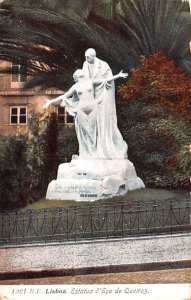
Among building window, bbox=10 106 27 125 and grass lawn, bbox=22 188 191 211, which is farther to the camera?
building window, bbox=10 106 27 125

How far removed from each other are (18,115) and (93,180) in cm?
81

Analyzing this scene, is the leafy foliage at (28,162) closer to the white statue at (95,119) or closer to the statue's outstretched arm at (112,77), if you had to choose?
the white statue at (95,119)

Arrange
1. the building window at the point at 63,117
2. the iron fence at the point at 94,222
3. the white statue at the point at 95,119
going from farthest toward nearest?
the building window at the point at 63,117
the white statue at the point at 95,119
the iron fence at the point at 94,222

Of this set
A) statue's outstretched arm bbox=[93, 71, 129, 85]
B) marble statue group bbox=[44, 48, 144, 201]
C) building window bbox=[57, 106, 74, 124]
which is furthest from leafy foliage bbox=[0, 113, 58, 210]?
statue's outstretched arm bbox=[93, 71, 129, 85]

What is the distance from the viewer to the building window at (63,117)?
5.55 metres

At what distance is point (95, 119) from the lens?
18.0ft

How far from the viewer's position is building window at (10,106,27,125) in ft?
18.2

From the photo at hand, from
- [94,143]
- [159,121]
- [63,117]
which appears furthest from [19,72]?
[159,121]

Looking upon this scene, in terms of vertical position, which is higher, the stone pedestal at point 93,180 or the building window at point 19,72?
the building window at point 19,72

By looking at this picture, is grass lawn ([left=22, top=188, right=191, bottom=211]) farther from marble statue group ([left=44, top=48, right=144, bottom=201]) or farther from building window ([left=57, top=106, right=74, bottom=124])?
building window ([left=57, top=106, right=74, bottom=124])

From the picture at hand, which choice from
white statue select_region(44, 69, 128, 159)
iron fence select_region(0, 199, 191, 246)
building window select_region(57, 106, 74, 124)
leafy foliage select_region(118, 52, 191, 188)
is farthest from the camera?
building window select_region(57, 106, 74, 124)

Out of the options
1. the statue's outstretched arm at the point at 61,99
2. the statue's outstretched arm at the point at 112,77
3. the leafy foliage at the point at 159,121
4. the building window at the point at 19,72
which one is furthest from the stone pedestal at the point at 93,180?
the building window at the point at 19,72

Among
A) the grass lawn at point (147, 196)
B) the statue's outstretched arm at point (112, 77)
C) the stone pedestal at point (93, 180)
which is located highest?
the statue's outstretched arm at point (112, 77)

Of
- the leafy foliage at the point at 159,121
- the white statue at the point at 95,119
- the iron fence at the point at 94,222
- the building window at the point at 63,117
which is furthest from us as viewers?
the building window at the point at 63,117
